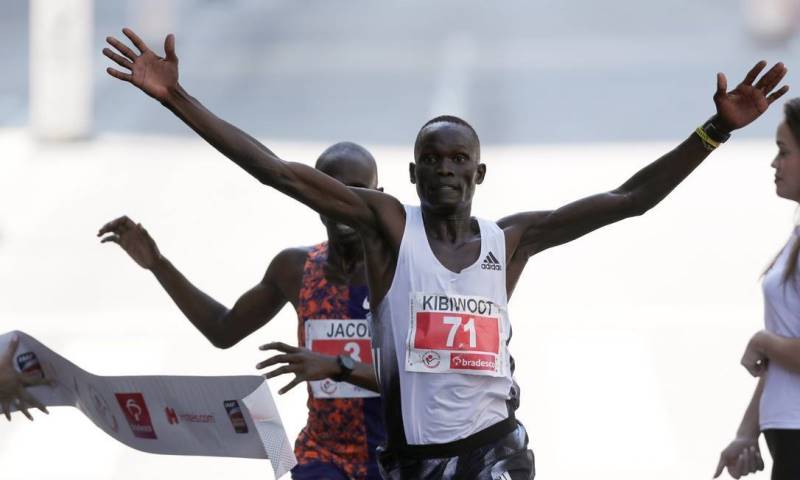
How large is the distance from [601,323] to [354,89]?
1144cm

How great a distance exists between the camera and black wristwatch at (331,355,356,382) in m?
5.08

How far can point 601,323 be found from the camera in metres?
11.8

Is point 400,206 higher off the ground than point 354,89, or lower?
lower

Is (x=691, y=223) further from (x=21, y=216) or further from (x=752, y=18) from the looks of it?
(x=752, y=18)

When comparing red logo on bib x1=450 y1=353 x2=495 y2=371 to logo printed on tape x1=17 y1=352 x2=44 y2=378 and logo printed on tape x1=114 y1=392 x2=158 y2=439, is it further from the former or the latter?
logo printed on tape x1=17 y1=352 x2=44 y2=378

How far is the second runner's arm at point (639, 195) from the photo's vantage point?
17.5 ft

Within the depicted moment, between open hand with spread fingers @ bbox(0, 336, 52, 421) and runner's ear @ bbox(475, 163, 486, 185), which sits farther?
open hand with spread fingers @ bbox(0, 336, 52, 421)

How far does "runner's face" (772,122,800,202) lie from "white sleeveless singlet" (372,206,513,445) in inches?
42.6

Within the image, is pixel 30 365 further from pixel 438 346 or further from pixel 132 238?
pixel 438 346

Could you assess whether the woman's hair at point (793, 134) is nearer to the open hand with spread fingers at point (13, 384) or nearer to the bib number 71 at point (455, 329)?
the bib number 71 at point (455, 329)

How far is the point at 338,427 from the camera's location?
5797mm

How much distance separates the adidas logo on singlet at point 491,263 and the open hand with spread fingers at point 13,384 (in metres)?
1.74

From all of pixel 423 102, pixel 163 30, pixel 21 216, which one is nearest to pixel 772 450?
pixel 21 216

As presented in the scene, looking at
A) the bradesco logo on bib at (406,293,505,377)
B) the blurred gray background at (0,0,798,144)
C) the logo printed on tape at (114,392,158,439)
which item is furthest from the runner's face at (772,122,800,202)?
the blurred gray background at (0,0,798,144)
